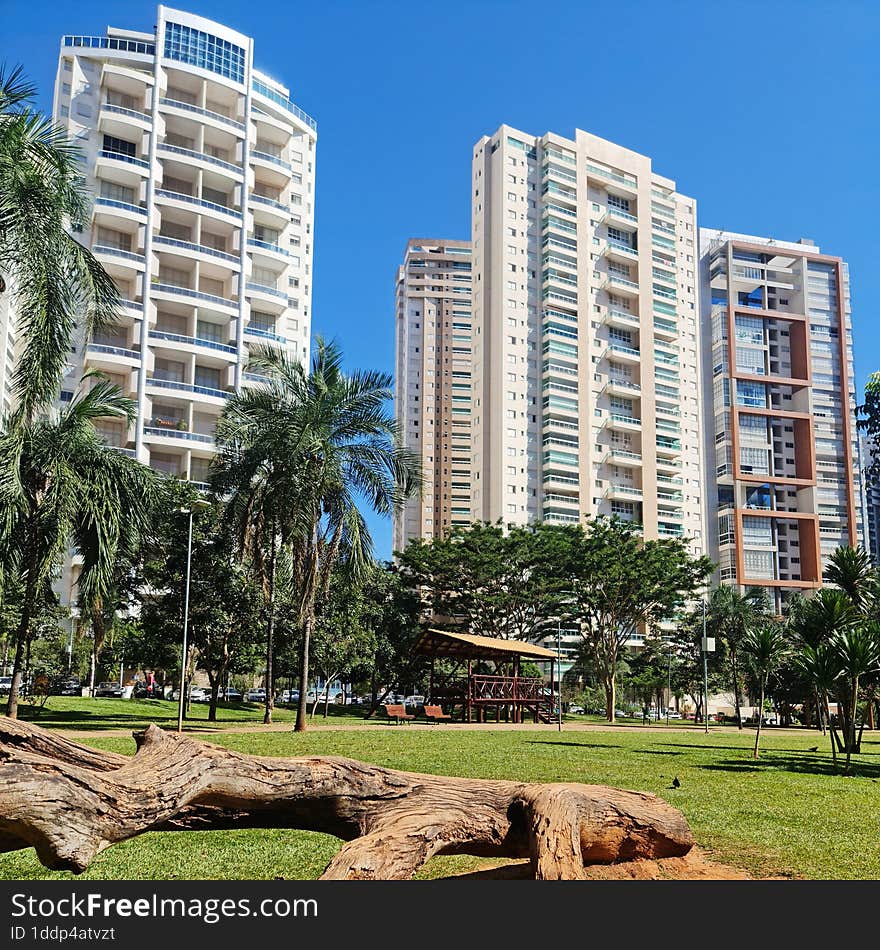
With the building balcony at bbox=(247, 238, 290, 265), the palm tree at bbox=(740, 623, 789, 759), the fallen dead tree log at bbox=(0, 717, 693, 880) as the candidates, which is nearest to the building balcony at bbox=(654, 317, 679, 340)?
the building balcony at bbox=(247, 238, 290, 265)

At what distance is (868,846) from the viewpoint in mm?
10273

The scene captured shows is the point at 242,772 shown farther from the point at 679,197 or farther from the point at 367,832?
the point at 679,197

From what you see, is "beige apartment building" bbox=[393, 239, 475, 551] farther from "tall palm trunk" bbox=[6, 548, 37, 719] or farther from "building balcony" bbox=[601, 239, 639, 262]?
"tall palm trunk" bbox=[6, 548, 37, 719]

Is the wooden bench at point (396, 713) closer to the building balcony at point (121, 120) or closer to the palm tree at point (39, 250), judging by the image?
the palm tree at point (39, 250)

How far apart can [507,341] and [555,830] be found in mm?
82964

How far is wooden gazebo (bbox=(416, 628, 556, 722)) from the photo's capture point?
1483 inches

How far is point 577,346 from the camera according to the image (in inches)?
3563

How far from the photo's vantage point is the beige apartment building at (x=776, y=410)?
98.8m

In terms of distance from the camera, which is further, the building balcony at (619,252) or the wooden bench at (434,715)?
the building balcony at (619,252)

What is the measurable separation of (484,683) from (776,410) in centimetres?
7348

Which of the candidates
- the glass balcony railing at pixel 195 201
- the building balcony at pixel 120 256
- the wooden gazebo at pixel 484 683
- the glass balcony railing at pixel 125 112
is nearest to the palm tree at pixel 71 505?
the wooden gazebo at pixel 484 683

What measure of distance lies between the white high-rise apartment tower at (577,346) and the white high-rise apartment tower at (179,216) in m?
20.8

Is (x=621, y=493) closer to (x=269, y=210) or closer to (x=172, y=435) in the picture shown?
(x=269, y=210)
